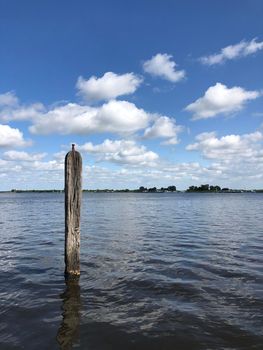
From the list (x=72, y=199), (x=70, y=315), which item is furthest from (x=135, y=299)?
(x=72, y=199)

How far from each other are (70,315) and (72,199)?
3.72m

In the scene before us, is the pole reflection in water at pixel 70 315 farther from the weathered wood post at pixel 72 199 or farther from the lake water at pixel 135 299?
the weathered wood post at pixel 72 199

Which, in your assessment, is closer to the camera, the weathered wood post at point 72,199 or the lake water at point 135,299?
the lake water at point 135,299

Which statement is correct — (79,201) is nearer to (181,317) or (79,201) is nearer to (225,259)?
(181,317)

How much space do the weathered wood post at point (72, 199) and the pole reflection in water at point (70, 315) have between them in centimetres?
93

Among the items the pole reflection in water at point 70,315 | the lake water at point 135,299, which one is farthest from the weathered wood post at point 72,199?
the lake water at point 135,299

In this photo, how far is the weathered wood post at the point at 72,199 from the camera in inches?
450

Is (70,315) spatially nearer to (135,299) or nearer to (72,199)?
(135,299)

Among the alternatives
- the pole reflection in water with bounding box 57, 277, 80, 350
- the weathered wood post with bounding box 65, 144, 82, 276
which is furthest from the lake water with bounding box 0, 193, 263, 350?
the weathered wood post with bounding box 65, 144, 82, 276

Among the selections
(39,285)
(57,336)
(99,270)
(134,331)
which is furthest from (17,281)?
(134,331)

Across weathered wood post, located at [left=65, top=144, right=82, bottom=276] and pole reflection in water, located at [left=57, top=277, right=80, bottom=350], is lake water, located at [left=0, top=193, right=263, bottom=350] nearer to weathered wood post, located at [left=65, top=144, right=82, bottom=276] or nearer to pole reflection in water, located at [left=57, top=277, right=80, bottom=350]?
pole reflection in water, located at [left=57, top=277, right=80, bottom=350]

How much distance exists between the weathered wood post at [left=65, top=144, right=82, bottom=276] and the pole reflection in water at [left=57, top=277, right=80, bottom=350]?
93cm

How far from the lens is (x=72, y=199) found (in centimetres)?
1152

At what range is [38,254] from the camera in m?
17.2
